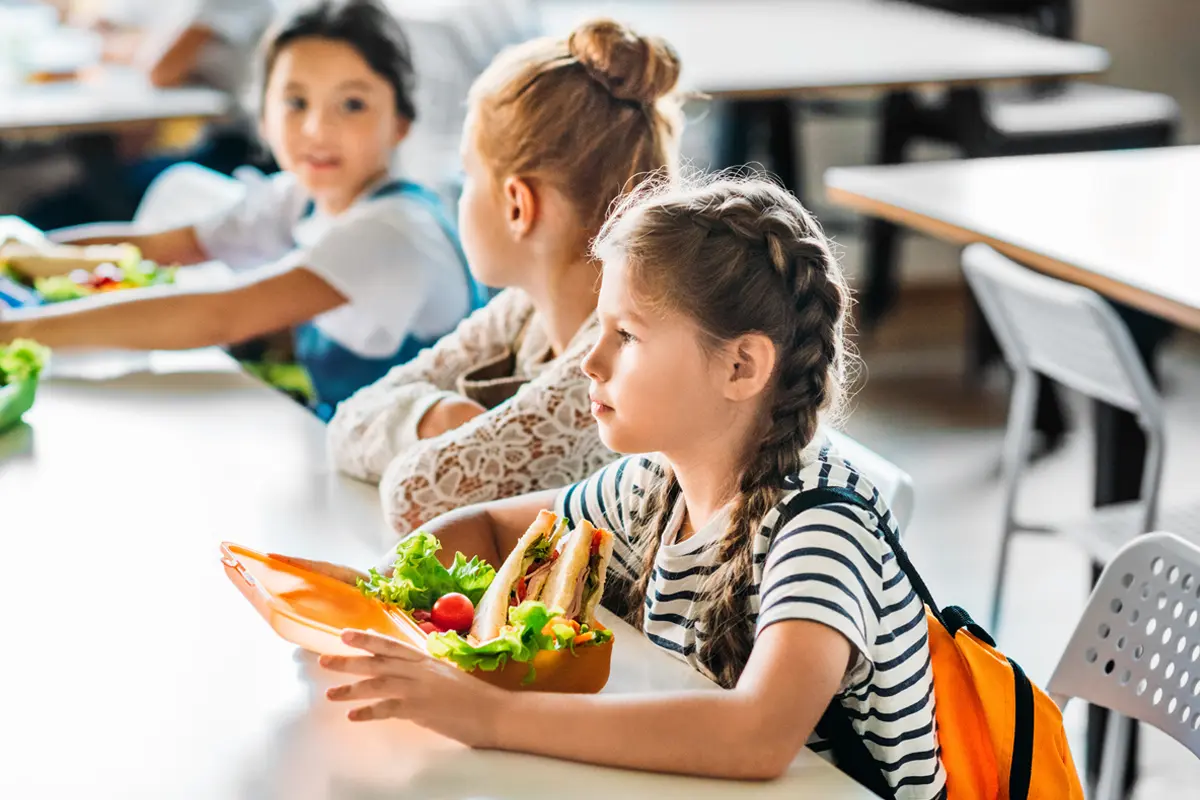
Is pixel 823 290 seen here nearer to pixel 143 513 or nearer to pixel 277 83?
pixel 143 513

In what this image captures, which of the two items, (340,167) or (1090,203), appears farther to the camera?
(1090,203)

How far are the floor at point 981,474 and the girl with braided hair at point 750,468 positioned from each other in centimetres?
130

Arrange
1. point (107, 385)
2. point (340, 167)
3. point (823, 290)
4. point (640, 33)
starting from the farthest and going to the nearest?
point (340, 167)
point (107, 385)
point (640, 33)
point (823, 290)

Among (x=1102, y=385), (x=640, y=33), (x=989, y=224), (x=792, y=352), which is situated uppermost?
(x=640, y=33)

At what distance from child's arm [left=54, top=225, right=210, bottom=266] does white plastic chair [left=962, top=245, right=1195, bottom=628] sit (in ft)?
3.90

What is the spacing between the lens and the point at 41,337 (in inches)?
69.4

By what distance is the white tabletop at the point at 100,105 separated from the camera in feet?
10.5

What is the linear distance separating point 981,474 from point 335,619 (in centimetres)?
253

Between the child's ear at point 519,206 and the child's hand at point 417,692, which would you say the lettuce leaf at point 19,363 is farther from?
the child's hand at point 417,692

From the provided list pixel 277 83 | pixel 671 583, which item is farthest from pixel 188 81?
pixel 671 583

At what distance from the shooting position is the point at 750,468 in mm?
1056

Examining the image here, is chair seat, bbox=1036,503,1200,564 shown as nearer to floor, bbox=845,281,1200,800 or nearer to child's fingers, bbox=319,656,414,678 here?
floor, bbox=845,281,1200,800

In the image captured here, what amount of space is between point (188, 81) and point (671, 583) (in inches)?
114

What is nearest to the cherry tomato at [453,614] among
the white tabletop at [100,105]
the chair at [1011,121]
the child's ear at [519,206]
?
the child's ear at [519,206]
